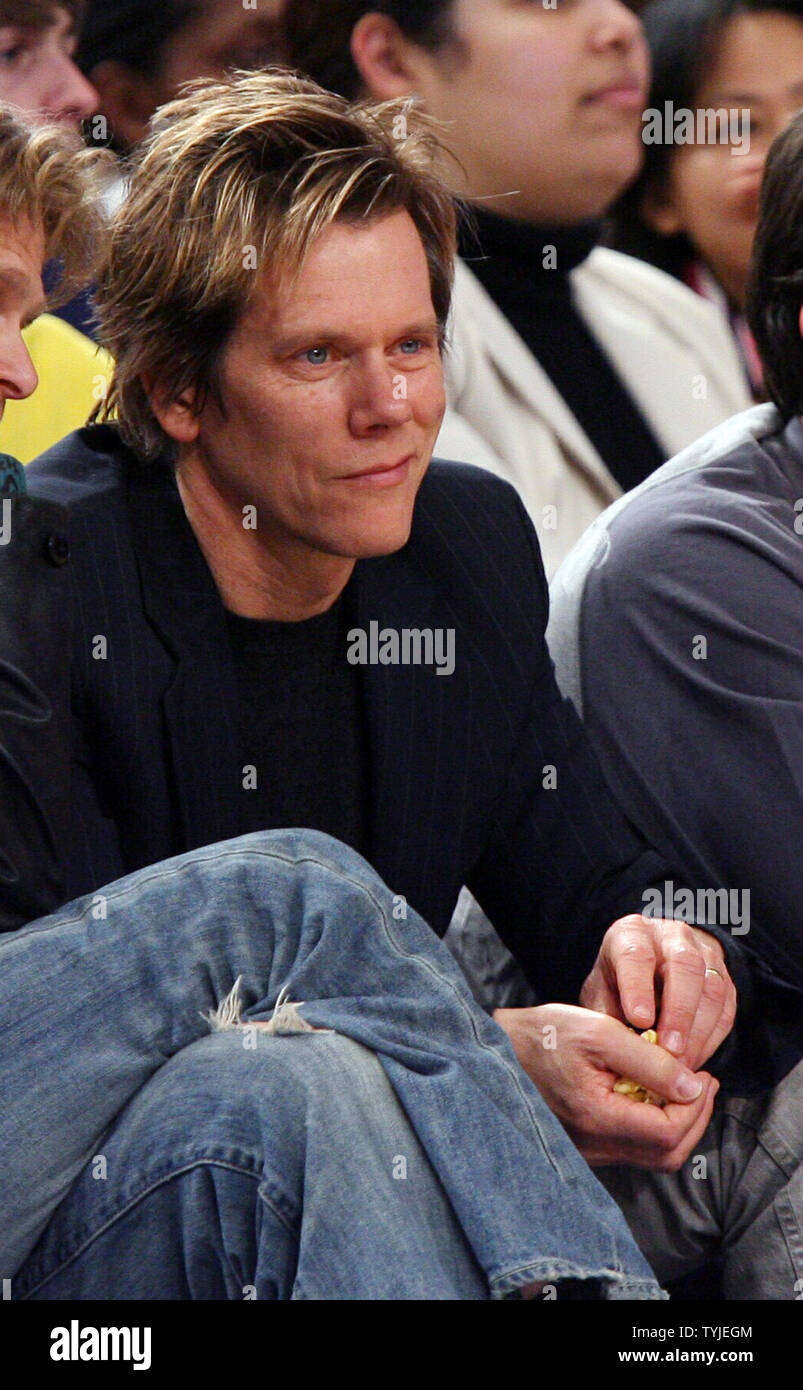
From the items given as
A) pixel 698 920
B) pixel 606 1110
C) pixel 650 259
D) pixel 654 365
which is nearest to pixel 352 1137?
pixel 606 1110

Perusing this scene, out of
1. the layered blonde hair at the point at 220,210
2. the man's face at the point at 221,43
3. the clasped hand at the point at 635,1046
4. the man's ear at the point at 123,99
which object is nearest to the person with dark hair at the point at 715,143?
the man's face at the point at 221,43

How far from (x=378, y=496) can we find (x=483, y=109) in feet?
3.45

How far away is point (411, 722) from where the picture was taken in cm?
150

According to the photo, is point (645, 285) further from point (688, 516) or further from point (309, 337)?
point (309, 337)

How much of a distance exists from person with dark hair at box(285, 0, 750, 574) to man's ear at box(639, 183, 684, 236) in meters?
0.05

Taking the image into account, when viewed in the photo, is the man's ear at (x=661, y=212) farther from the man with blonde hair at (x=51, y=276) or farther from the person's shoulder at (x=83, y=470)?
the person's shoulder at (x=83, y=470)

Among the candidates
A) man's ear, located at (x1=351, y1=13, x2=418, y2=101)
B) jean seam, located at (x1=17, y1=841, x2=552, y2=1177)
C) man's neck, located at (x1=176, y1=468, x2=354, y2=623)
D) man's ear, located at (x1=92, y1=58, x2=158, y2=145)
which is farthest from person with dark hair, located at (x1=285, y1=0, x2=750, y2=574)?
jean seam, located at (x1=17, y1=841, x2=552, y2=1177)

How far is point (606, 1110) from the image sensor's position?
4.40 ft

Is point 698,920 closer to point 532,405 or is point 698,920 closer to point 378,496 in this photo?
point 378,496

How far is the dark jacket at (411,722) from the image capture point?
4.57ft

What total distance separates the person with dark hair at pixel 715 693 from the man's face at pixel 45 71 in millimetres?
808

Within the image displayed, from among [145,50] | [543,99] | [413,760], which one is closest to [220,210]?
[413,760]

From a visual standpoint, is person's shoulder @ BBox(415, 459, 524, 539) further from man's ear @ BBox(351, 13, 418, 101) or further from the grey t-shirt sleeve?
man's ear @ BBox(351, 13, 418, 101)

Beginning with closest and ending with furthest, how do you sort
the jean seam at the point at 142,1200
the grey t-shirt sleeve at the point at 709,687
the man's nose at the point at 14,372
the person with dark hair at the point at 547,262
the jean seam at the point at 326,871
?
the jean seam at the point at 142,1200 → the jean seam at the point at 326,871 → the man's nose at the point at 14,372 → the grey t-shirt sleeve at the point at 709,687 → the person with dark hair at the point at 547,262
